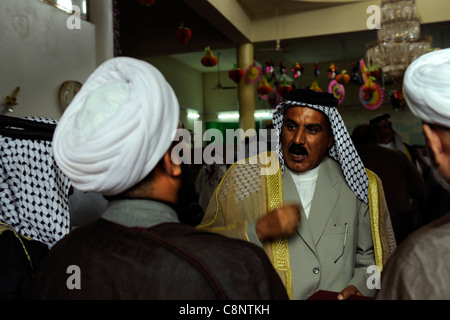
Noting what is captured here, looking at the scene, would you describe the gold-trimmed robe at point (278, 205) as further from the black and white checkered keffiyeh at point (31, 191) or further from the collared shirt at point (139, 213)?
the collared shirt at point (139, 213)

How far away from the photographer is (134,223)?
40.7 inches

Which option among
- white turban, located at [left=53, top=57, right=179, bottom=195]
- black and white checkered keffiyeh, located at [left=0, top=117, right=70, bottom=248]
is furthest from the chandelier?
white turban, located at [left=53, top=57, right=179, bottom=195]

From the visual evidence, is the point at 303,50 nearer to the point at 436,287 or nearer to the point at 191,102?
the point at 191,102

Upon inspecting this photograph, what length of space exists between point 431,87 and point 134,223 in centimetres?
81

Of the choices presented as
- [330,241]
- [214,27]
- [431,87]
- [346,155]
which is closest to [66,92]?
[346,155]

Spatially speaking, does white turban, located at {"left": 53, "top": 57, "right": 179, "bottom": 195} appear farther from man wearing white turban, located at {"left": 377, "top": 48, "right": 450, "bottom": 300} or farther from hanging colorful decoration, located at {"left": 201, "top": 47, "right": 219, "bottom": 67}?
hanging colorful decoration, located at {"left": 201, "top": 47, "right": 219, "bottom": 67}

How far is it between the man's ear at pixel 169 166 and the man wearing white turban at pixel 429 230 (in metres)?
0.60

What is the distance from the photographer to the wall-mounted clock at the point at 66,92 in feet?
12.4

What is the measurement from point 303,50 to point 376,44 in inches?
202

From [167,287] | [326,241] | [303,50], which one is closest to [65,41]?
[326,241]

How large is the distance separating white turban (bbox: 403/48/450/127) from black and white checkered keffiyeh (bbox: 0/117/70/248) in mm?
1361

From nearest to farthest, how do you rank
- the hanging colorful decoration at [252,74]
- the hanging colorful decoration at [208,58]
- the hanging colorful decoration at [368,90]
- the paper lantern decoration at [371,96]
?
the hanging colorful decoration at [208,58], the hanging colorful decoration at [252,74], the hanging colorful decoration at [368,90], the paper lantern decoration at [371,96]

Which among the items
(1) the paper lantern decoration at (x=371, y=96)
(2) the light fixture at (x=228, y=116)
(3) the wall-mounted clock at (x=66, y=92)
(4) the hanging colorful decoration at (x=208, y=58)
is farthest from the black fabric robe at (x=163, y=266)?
(2) the light fixture at (x=228, y=116)

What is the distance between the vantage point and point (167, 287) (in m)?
0.93
